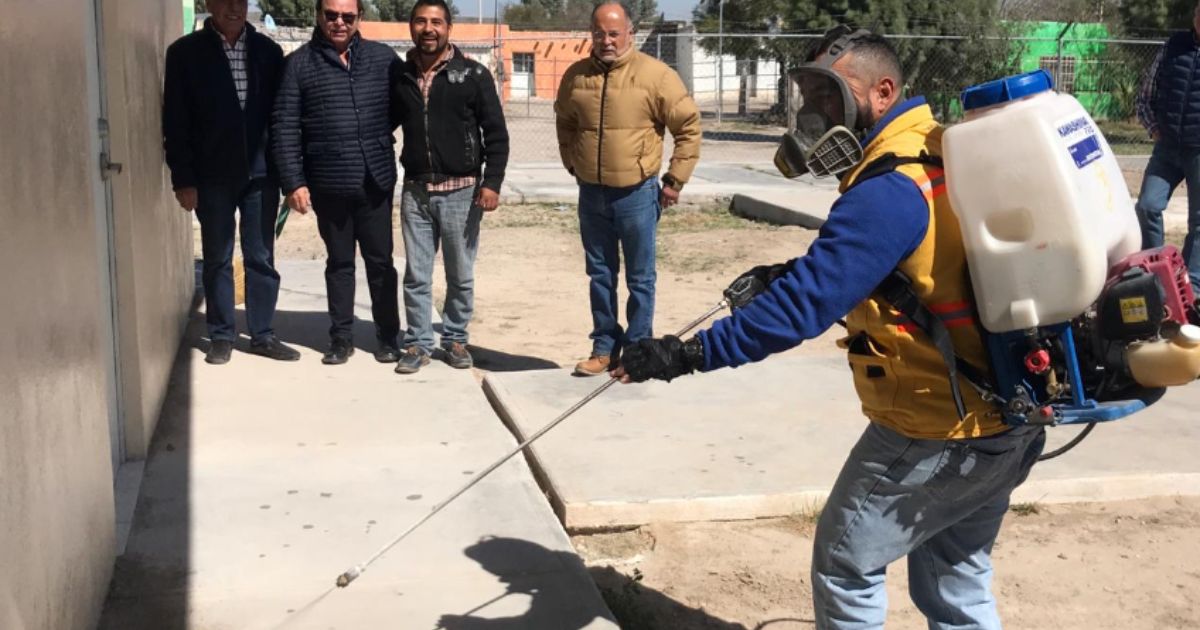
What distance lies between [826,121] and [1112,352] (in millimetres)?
801

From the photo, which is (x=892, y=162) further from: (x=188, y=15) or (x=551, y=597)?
(x=188, y=15)

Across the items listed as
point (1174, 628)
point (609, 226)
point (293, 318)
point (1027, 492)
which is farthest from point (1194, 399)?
point (293, 318)

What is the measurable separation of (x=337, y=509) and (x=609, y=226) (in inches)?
102

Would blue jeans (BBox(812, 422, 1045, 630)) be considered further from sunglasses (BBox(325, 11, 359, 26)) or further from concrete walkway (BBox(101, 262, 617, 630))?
sunglasses (BBox(325, 11, 359, 26))

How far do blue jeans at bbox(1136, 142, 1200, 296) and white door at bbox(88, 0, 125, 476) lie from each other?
5.75 meters

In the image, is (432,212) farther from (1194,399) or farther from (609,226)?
(1194,399)

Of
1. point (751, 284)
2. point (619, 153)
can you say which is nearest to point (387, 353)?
point (619, 153)

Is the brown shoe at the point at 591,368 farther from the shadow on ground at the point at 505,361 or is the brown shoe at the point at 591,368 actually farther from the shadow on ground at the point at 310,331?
the shadow on ground at the point at 310,331

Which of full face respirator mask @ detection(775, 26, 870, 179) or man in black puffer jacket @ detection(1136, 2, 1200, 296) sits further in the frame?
man in black puffer jacket @ detection(1136, 2, 1200, 296)

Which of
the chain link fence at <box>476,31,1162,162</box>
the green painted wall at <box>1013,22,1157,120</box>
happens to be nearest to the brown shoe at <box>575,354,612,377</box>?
the chain link fence at <box>476,31,1162,162</box>

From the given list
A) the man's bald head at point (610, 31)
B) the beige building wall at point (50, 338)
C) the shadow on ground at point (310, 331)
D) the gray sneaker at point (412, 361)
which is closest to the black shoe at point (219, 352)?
the shadow on ground at point (310, 331)

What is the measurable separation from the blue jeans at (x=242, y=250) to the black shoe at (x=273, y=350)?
0.03 m

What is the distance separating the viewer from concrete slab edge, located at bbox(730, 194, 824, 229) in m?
12.6

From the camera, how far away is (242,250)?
686 centimetres
